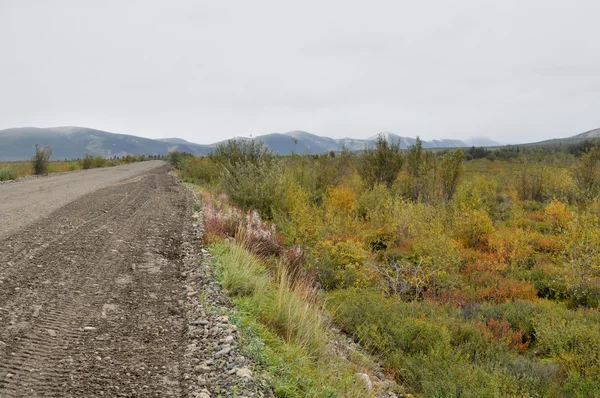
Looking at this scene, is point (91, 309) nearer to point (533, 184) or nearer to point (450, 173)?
point (450, 173)

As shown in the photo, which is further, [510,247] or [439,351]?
[510,247]

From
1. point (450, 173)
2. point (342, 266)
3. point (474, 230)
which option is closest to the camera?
point (342, 266)

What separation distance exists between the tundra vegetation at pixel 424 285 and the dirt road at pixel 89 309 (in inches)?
42.9

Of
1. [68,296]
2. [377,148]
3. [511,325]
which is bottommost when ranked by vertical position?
[511,325]

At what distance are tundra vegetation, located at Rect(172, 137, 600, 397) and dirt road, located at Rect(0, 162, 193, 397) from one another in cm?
109

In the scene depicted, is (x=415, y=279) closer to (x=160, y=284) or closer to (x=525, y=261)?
(x=525, y=261)

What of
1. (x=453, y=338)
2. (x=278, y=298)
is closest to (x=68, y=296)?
(x=278, y=298)

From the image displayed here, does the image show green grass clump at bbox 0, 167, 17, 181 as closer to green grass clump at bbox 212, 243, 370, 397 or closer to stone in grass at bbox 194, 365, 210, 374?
green grass clump at bbox 212, 243, 370, 397

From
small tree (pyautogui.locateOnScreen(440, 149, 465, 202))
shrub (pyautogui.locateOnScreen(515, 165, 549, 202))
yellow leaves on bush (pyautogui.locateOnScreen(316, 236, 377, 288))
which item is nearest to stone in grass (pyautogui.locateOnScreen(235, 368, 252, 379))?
yellow leaves on bush (pyautogui.locateOnScreen(316, 236, 377, 288))

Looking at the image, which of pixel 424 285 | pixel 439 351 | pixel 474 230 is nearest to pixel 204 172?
pixel 474 230

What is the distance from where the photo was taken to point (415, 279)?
9.14 metres

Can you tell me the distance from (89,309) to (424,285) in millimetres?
7907

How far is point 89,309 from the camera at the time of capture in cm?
468

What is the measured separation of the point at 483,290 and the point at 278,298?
625 centimetres
